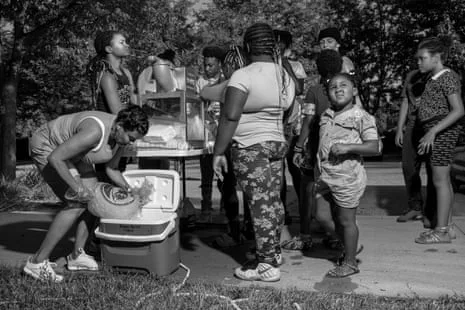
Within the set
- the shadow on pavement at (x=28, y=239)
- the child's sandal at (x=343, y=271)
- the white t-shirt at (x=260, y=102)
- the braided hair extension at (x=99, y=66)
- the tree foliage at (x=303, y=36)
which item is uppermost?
the tree foliage at (x=303, y=36)

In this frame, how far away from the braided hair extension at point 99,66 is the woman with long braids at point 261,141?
1.43 metres

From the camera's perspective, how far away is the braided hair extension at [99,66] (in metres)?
4.86

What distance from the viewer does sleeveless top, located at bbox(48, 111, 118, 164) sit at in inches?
161

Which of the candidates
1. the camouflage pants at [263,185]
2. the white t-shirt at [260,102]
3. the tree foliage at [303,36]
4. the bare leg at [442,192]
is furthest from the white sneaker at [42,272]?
the tree foliage at [303,36]

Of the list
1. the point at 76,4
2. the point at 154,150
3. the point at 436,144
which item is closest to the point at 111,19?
the point at 76,4

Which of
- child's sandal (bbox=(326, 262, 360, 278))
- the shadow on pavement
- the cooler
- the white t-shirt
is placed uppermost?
the white t-shirt

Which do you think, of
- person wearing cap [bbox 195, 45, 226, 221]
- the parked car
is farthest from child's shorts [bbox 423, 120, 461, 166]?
the parked car

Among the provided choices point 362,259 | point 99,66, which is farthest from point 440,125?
point 99,66

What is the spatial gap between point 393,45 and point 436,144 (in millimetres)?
23961

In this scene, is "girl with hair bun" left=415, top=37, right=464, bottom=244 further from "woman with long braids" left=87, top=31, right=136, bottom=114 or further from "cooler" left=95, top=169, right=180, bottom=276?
"woman with long braids" left=87, top=31, right=136, bottom=114

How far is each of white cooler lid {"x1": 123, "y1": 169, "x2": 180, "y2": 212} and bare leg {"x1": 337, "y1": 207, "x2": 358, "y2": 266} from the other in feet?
4.21

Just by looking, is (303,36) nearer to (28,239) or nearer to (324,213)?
(28,239)

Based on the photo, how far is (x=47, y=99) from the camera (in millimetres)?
30125

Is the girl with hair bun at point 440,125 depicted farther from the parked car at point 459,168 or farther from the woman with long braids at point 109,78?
the parked car at point 459,168
